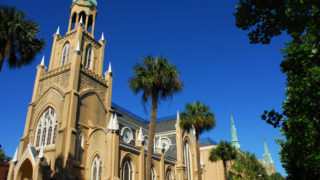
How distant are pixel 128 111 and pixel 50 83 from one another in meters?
16.5

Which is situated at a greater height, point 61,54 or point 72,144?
point 61,54

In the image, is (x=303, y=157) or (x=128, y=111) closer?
(x=303, y=157)

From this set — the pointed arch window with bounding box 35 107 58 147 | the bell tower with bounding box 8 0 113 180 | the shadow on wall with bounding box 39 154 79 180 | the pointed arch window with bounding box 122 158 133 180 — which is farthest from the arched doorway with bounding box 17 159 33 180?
the pointed arch window with bounding box 122 158 133 180

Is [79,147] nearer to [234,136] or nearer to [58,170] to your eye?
[58,170]

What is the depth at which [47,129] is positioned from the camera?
99.2ft

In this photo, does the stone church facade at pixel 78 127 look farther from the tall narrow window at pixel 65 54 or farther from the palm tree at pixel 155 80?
the palm tree at pixel 155 80

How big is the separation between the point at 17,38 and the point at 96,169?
53.2 ft

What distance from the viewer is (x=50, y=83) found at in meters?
32.8

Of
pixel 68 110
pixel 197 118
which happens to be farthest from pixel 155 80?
pixel 68 110

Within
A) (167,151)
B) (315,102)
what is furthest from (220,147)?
(315,102)

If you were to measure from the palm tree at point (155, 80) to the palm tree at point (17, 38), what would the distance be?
748 cm

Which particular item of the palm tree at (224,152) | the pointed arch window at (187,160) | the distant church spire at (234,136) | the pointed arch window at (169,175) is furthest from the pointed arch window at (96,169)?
the distant church spire at (234,136)

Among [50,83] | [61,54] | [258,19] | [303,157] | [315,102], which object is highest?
[61,54]

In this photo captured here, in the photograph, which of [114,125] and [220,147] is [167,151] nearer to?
[220,147]
